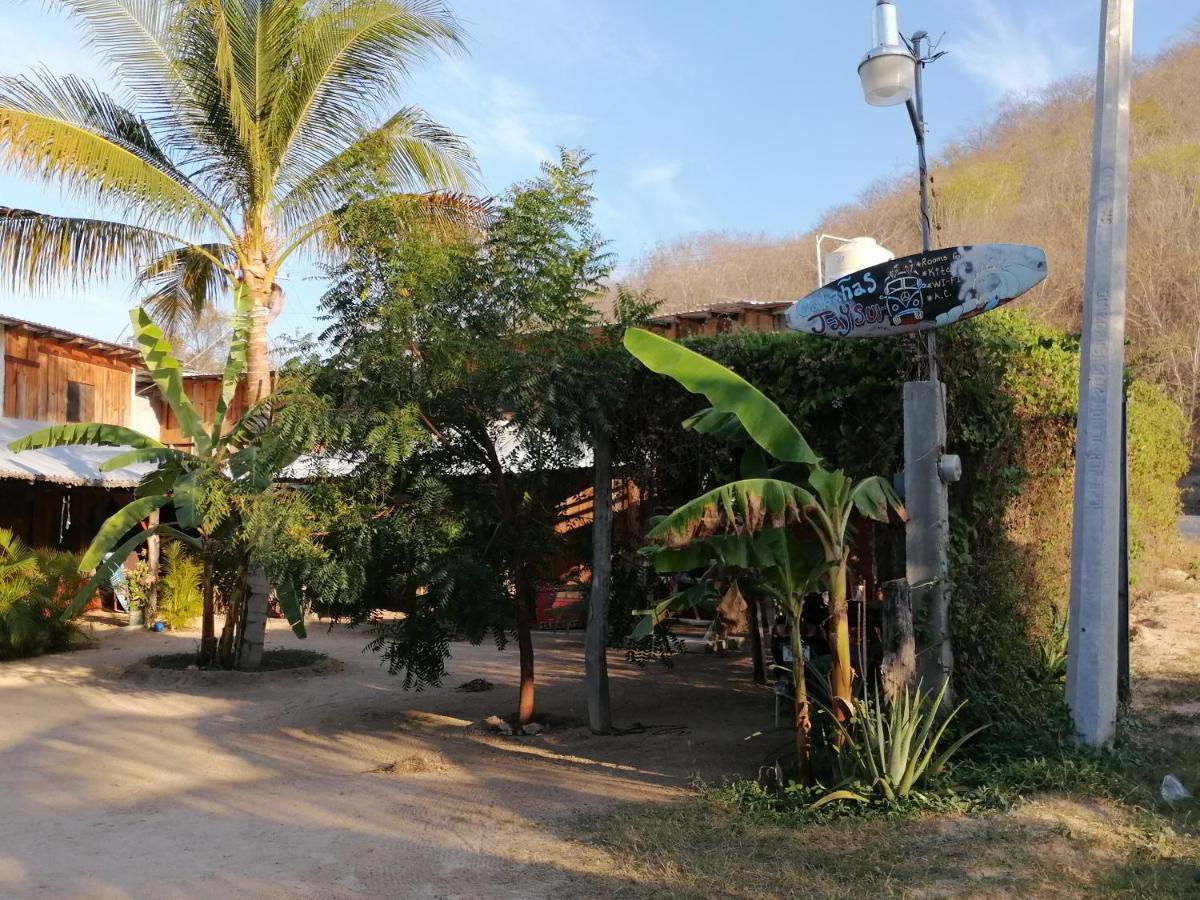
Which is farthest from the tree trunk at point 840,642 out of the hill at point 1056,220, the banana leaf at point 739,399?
the hill at point 1056,220

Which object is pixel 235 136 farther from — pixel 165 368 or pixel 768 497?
pixel 768 497

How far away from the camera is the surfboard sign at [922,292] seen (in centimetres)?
645

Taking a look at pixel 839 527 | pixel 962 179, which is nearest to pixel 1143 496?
pixel 839 527

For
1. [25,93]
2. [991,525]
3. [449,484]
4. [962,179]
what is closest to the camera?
[991,525]

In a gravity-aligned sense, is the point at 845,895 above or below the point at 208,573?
below

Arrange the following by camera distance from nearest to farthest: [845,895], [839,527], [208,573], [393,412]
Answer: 1. [845,895]
2. [839,527]
3. [393,412]
4. [208,573]

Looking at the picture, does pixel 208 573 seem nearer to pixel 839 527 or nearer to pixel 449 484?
pixel 449 484

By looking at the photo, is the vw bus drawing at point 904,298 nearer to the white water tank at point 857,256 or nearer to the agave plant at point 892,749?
the agave plant at point 892,749

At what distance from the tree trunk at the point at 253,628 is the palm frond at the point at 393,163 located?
15.8 ft

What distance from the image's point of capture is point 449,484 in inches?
362

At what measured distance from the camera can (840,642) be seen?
645cm

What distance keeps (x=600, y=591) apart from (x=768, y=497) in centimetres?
323

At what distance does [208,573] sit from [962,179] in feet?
168

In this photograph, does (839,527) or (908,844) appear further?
(839,527)
